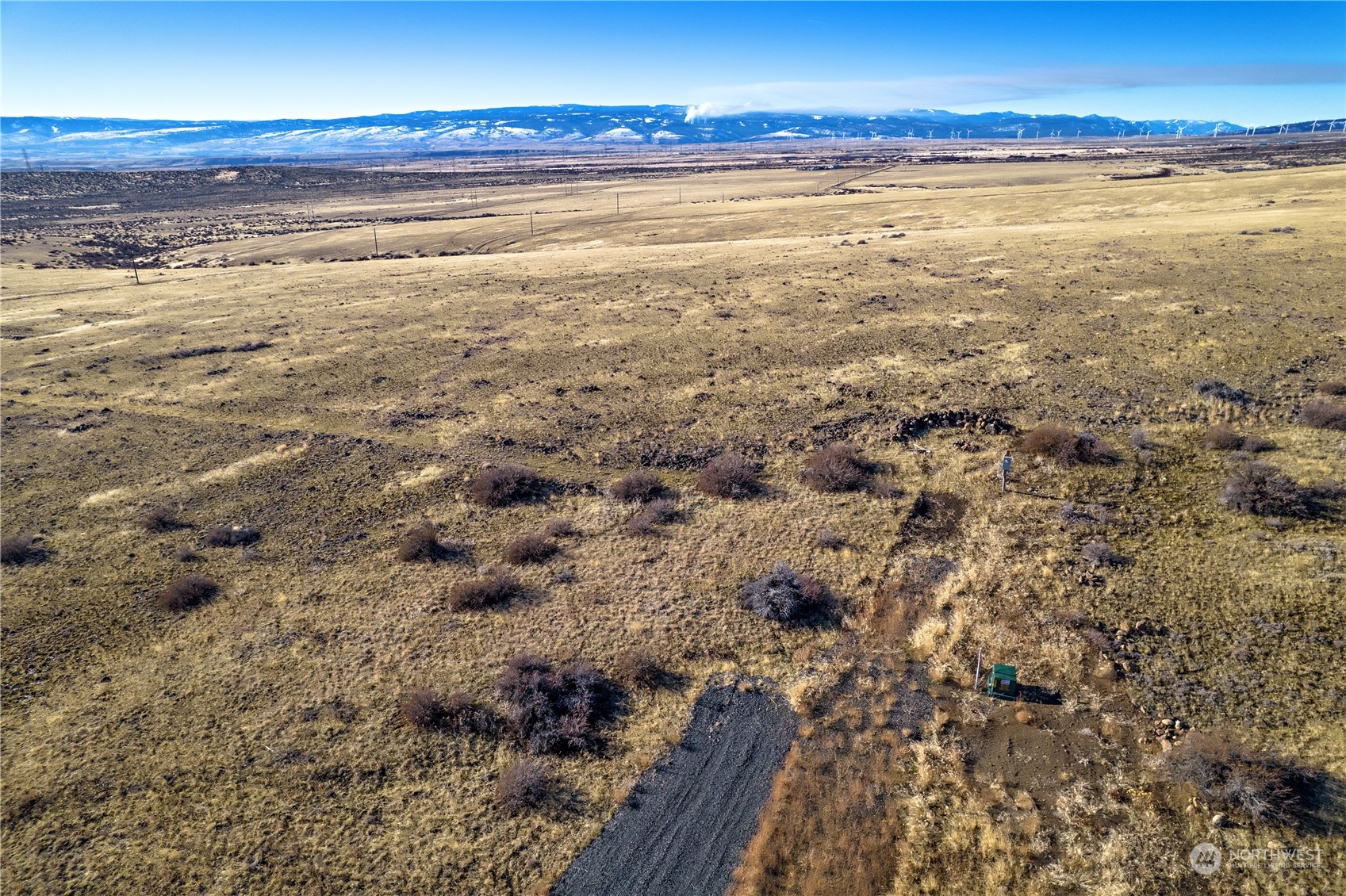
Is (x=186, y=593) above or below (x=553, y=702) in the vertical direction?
above

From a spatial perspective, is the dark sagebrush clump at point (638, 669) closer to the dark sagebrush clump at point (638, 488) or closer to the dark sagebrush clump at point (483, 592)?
the dark sagebrush clump at point (483, 592)

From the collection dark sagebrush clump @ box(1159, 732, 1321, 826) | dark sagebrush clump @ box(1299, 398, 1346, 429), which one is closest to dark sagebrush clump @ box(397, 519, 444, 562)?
dark sagebrush clump @ box(1159, 732, 1321, 826)

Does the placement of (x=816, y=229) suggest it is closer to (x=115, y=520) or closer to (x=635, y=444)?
(x=635, y=444)

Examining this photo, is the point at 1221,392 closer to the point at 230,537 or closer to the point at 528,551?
the point at 528,551

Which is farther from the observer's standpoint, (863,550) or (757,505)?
(757,505)

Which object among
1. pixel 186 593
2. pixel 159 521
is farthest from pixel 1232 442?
pixel 159 521

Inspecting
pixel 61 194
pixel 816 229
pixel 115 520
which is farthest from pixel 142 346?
pixel 61 194
